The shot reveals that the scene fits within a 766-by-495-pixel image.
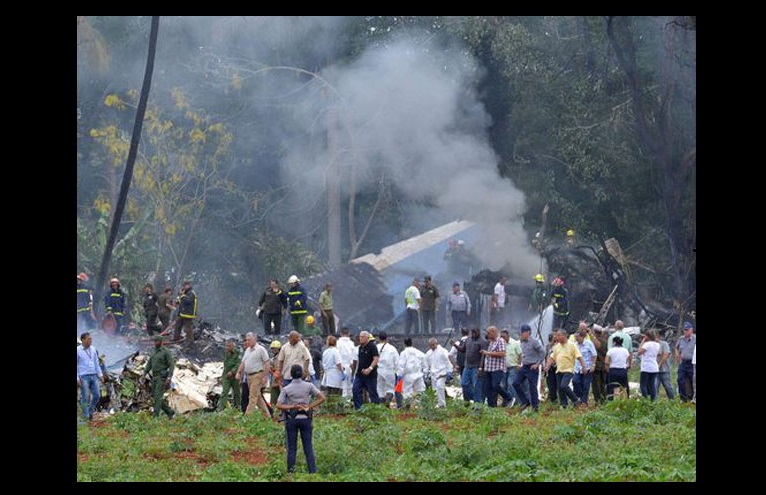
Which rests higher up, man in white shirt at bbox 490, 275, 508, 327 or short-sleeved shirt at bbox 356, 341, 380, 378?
man in white shirt at bbox 490, 275, 508, 327

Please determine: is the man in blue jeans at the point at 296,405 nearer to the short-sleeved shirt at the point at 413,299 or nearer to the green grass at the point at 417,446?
the green grass at the point at 417,446

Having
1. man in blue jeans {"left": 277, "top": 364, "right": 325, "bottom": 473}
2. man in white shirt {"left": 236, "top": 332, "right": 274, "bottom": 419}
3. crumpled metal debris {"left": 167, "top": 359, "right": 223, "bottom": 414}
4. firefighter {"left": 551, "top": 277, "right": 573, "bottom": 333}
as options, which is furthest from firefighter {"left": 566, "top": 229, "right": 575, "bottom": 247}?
man in blue jeans {"left": 277, "top": 364, "right": 325, "bottom": 473}

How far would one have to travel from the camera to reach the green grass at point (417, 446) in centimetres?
1385

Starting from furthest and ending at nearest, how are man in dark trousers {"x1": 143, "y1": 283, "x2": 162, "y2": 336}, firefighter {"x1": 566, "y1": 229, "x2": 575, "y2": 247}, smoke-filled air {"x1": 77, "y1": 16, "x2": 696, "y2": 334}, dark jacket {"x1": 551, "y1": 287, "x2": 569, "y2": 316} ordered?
smoke-filled air {"x1": 77, "y1": 16, "x2": 696, "y2": 334} → firefighter {"x1": 566, "y1": 229, "x2": 575, "y2": 247} → dark jacket {"x1": 551, "y1": 287, "x2": 569, "y2": 316} → man in dark trousers {"x1": 143, "y1": 283, "x2": 162, "y2": 336}

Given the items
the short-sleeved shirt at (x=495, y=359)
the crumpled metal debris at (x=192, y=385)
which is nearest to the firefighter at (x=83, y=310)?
the crumpled metal debris at (x=192, y=385)

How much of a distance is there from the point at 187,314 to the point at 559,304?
8.71 metres

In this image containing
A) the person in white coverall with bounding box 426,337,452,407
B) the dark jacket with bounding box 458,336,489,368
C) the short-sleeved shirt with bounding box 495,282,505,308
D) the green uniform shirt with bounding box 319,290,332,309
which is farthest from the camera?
the short-sleeved shirt with bounding box 495,282,505,308

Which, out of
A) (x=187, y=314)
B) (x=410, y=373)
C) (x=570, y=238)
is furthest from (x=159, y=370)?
(x=570, y=238)

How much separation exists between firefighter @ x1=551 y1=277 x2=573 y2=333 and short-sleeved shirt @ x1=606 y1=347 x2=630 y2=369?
9.26 meters

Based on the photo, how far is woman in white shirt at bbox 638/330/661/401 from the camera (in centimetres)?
1955

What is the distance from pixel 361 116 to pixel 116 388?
1968cm

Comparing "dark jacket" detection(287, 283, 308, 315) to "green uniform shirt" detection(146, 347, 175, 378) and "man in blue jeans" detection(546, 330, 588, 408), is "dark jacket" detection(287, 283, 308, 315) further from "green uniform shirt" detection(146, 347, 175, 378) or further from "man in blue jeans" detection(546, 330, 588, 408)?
"man in blue jeans" detection(546, 330, 588, 408)

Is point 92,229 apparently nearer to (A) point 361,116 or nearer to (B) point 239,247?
(B) point 239,247
